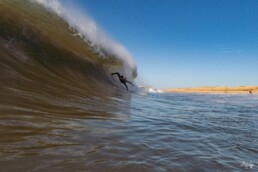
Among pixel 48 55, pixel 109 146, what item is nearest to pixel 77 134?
pixel 109 146

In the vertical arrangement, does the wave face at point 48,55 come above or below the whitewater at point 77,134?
above

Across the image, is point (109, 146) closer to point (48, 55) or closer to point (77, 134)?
point (77, 134)

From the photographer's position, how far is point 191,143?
16.4 ft

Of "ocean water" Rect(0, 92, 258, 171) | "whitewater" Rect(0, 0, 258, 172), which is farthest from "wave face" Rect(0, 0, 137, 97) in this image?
"ocean water" Rect(0, 92, 258, 171)

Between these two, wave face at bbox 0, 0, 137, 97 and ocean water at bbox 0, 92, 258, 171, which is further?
wave face at bbox 0, 0, 137, 97

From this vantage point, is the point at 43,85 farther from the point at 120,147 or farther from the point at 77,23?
the point at 77,23

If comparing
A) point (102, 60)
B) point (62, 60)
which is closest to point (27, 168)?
point (62, 60)

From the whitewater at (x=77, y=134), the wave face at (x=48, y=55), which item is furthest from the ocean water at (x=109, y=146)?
the wave face at (x=48, y=55)

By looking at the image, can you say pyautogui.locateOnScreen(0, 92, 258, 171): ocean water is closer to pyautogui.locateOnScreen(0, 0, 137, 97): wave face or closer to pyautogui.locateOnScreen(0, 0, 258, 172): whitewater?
pyautogui.locateOnScreen(0, 0, 258, 172): whitewater

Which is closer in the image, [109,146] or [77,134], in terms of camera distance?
[109,146]

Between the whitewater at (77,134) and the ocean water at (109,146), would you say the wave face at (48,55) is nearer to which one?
the whitewater at (77,134)

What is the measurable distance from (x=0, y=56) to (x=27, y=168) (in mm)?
6440

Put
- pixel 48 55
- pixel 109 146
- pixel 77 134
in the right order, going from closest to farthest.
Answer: pixel 109 146, pixel 77 134, pixel 48 55

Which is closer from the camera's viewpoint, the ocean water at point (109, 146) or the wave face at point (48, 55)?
the ocean water at point (109, 146)
